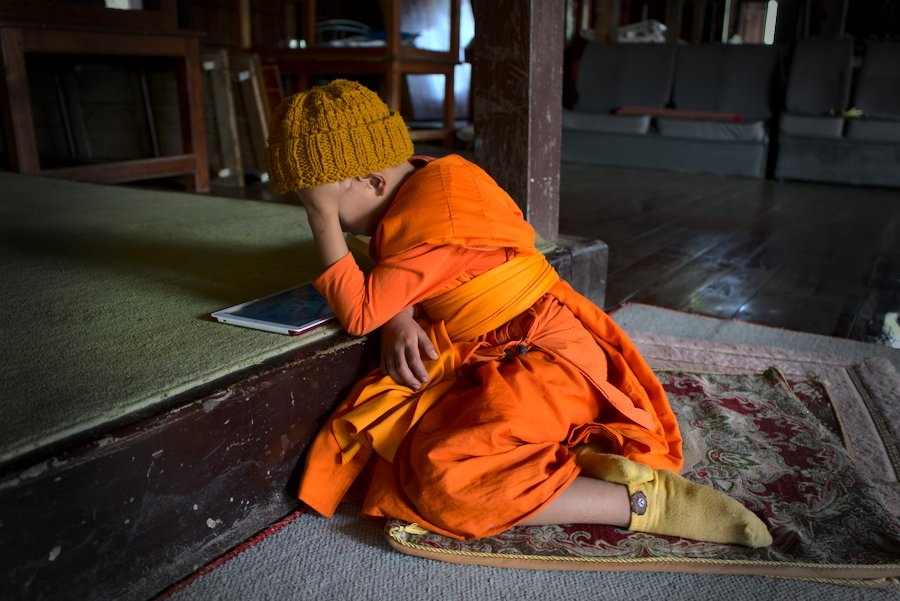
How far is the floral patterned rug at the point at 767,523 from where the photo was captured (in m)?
0.89

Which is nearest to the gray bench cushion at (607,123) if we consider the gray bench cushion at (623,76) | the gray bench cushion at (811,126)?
the gray bench cushion at (623,76)

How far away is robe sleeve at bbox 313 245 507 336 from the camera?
3.21 ft

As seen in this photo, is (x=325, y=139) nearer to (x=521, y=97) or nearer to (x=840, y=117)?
(x=521, y=97)

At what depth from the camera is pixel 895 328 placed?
1.75 meters

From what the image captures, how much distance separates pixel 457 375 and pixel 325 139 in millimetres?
356

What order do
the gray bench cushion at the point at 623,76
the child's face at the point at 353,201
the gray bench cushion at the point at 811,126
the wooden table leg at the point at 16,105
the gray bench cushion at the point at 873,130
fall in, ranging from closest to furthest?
the child's face at the point at 353,201 < the wooden table leg at the point at 16,105 < the gray bench cushion at the point at 873,130 < the gray bench cushion at the point at 811,126 < the gray bench cushion at the point at 623,76

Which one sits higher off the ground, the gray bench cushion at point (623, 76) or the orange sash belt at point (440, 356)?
the gray bench cushion at point (623, 76)

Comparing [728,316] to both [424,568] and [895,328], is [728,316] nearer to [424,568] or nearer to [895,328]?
[895,328]

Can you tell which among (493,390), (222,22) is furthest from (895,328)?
(222,22)

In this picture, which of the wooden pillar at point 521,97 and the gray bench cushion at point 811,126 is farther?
the gray bench cushion at point 811,126

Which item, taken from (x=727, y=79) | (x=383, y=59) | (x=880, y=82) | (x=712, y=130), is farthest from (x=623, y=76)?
(x=383, y=59)

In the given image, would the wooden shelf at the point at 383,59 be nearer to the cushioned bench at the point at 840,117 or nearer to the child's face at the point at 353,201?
the cushioned bench at the point at 840,117

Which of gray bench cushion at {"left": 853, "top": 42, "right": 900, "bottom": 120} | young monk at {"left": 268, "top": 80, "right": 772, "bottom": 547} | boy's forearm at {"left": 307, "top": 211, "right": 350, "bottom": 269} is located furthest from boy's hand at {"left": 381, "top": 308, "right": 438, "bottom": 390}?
gray bench cushion at {"left": 853, "top": 42, "right": 900, "bottom": 120}

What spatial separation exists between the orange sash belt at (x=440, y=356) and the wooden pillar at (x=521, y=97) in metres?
0.65
